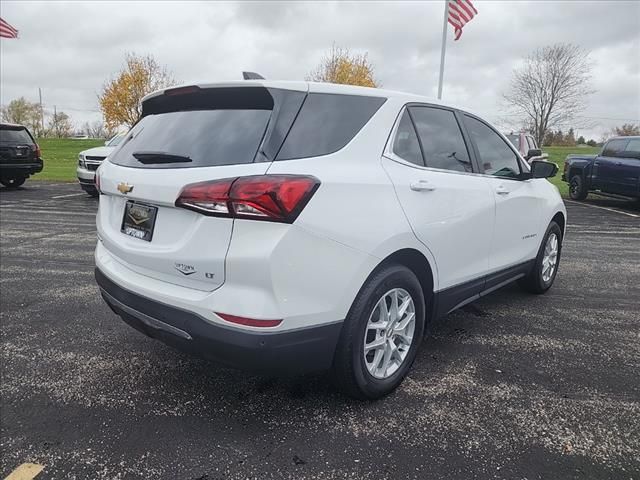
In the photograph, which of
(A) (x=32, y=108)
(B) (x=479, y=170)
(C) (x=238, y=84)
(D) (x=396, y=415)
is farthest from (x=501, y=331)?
(A) (x=32, y=108)

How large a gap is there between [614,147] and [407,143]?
12585mm

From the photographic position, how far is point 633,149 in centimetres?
1225

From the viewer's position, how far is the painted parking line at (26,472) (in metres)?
2.14

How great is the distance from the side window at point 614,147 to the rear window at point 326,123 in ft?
41.2

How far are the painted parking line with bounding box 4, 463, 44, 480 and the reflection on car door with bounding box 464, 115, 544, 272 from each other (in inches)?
120

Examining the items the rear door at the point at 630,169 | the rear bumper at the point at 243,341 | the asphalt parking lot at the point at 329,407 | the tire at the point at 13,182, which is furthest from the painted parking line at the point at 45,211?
the rear door at the point at 630,169

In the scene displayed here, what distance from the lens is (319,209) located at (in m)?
2.23

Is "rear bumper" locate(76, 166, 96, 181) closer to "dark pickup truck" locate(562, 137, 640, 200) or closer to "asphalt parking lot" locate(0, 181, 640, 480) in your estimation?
"asphalt parking lot" locate(0, 181, 640, 480)

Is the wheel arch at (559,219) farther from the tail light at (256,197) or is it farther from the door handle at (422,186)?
the tail light at (256,197)

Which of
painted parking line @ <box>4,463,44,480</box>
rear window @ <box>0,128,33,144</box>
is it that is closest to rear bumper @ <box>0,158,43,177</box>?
rear window @ <box>0,128,33,144</box>

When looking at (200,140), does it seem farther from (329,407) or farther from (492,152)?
(492,152)

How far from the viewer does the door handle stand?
2.75 metres

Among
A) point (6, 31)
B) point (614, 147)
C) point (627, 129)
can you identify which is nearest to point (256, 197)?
point (614, 147)

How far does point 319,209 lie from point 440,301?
4.30 feet
